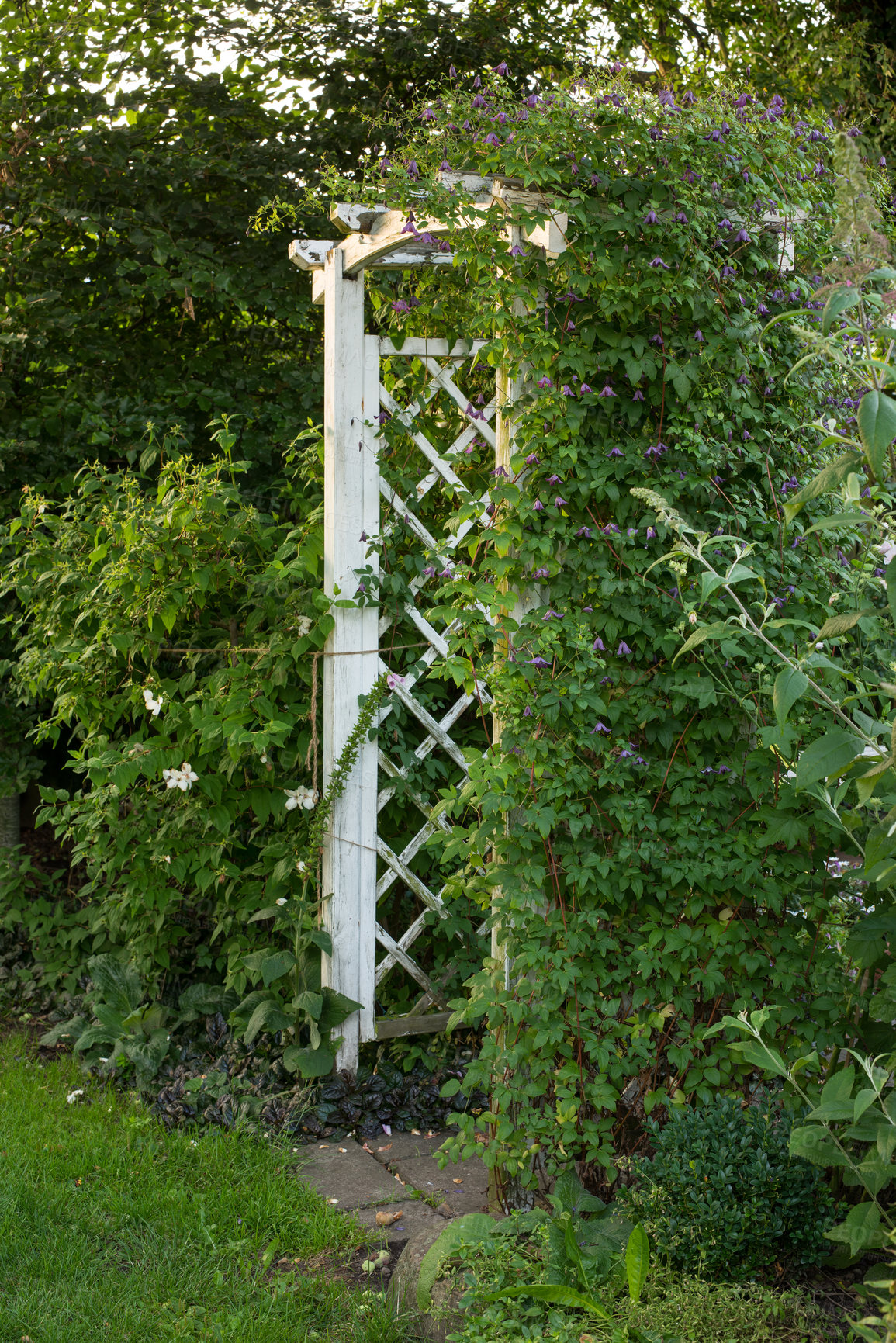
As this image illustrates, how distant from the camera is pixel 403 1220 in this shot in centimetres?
285

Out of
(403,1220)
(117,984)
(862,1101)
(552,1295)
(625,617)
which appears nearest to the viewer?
(862,1101)

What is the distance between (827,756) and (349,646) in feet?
6.38

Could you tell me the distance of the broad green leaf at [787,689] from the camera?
6.14ft

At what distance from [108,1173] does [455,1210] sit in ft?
3.04

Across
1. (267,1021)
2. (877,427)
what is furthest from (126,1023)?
(877,427)

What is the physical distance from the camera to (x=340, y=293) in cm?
358

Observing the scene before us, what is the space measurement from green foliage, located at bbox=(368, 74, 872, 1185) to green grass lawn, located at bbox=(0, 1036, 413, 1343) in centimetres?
50

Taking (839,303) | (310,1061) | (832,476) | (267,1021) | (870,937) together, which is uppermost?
(839,303)

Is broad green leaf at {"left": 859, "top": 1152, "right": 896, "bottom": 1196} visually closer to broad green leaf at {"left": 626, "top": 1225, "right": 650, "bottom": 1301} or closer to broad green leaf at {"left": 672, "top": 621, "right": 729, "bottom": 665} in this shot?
broad green leaf at {"left": 626, "top": 1225, "right": 650, "bottom": 1301}

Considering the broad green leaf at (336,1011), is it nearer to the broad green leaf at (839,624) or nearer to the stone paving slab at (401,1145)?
the stone paving slab at (401,1145)

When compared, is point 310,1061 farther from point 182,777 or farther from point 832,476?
point 832,476

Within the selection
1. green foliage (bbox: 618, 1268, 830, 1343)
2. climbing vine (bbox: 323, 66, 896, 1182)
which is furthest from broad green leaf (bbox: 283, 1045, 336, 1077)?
green foliage (bbox: 618, 1268, 830, 1343)

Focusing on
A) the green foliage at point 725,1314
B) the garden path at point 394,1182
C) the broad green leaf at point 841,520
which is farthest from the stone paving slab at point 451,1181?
the broad green leaf at point 841,520

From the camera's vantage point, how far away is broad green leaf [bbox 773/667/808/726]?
1872 millimetres
